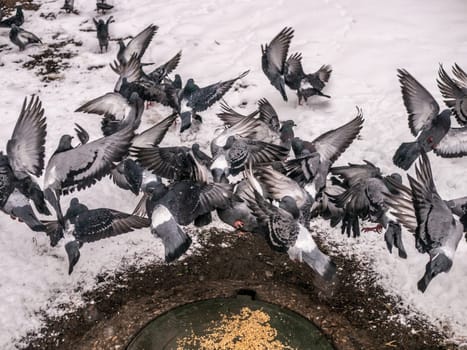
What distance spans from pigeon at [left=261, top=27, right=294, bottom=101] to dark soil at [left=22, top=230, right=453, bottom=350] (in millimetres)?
2980

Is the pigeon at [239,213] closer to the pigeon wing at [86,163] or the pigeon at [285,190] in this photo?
the pigeon at [285,190]

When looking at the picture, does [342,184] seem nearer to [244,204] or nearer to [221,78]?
[244,204]

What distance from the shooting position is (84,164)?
540cm

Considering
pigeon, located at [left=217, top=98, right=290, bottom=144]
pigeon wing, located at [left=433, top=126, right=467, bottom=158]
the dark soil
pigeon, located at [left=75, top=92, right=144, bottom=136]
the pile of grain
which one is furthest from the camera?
pigeon, located at [left=75, top=92, right=144, bottom=136]

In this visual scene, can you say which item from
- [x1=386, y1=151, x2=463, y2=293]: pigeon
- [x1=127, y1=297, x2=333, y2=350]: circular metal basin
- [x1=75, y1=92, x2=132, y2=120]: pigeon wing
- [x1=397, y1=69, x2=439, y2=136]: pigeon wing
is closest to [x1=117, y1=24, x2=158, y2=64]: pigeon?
[x1=75, y1=92, x2=132, y2=120]: pigeon wing

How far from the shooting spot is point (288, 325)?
15.3 ft

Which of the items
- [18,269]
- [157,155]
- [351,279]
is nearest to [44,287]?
[18,269]

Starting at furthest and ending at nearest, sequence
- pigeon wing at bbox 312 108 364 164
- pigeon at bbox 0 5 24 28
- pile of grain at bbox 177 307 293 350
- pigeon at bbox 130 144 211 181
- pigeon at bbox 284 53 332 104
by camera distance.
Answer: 1. pigeon at bbox 0 5 24 28
2. pigeon at bbox 284 53 332 104
3. pigeon wing at bbox 312 108 364 164
4. pigeon at bbox 130 144 211 181
5. pile of grain at bbox 177 307 293 350

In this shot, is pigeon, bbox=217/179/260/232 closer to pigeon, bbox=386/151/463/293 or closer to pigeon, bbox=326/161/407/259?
pigeon, bbox=326/161/407/259

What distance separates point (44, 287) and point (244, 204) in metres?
2.11

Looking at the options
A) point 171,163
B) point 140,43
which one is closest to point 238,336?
point 171,163

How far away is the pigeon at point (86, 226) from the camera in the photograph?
5.07m

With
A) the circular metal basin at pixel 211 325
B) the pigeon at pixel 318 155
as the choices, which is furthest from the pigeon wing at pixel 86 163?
the pigeon at pixel 318 155

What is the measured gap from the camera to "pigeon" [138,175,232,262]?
16.4 feet
